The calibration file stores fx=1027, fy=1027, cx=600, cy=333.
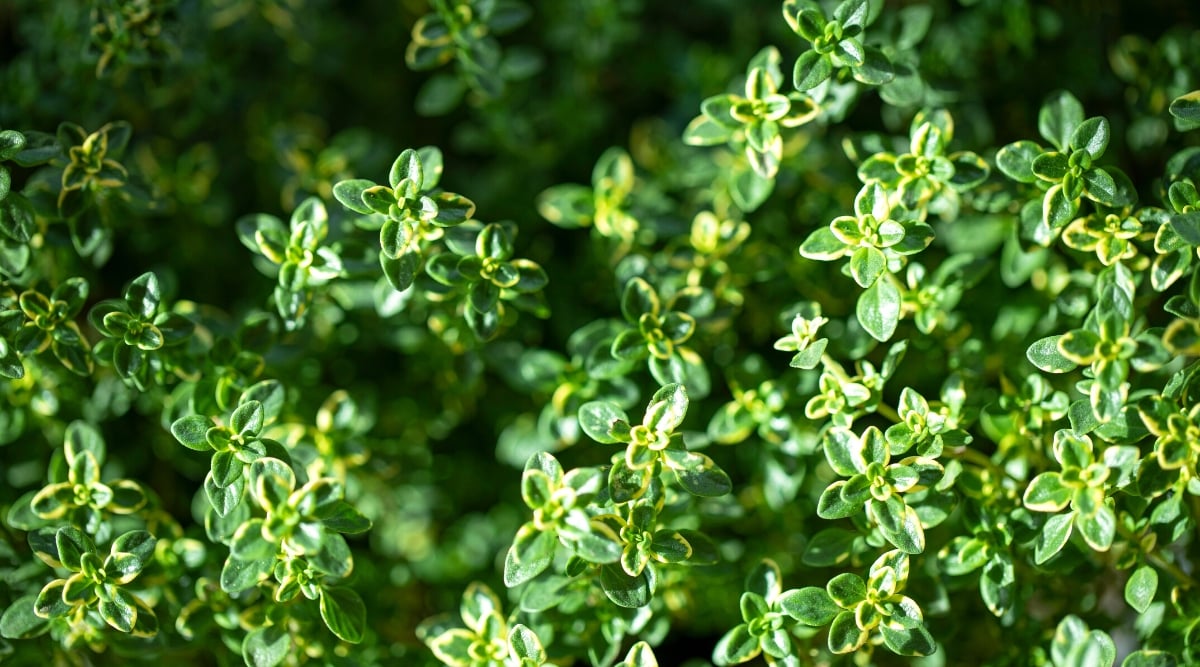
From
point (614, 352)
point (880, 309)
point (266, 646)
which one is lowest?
point (266, 646)

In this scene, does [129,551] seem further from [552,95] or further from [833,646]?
[552,95]

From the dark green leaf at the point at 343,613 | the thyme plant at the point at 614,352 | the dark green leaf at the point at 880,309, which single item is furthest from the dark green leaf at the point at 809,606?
the dark green leaf at the point at 343,613

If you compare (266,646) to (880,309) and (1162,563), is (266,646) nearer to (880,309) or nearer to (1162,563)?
(880,309)

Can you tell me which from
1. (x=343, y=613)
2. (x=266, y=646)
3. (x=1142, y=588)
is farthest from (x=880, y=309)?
(x=266, y=646)

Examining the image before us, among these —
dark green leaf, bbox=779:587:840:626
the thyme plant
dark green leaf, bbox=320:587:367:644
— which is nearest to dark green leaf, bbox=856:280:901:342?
the thyme plant

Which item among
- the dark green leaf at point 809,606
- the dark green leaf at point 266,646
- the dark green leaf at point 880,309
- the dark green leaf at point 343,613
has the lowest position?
the dark green leaf at point 266,646

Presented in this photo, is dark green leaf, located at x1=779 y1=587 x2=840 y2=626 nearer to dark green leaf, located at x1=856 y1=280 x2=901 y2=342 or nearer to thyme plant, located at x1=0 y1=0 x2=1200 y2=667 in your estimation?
thyme plant, located at x1=0 y1=0 x2=1200 y2=667

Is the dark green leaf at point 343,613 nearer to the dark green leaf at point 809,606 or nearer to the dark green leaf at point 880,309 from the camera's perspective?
the dark green leaf at point 809,606

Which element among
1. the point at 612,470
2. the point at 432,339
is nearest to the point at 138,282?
the point at 432,339

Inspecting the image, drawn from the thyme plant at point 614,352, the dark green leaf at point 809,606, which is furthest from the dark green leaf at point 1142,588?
the dark green leaf at point 809,606

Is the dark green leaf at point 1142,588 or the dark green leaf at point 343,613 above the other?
the dark green leaf at point 1142,588

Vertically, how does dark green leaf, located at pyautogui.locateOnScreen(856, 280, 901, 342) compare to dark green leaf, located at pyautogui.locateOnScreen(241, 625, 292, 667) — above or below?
above

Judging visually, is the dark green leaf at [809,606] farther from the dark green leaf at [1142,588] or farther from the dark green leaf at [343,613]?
the dark green leaf at [343,613]

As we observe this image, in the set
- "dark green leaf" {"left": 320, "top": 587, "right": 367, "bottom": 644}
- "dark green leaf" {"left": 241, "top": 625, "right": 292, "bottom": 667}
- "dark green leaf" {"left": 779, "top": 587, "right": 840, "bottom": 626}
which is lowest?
"dark green leaf" {"left": 241, "top": 625, "right": 292, "bottom": 667}
